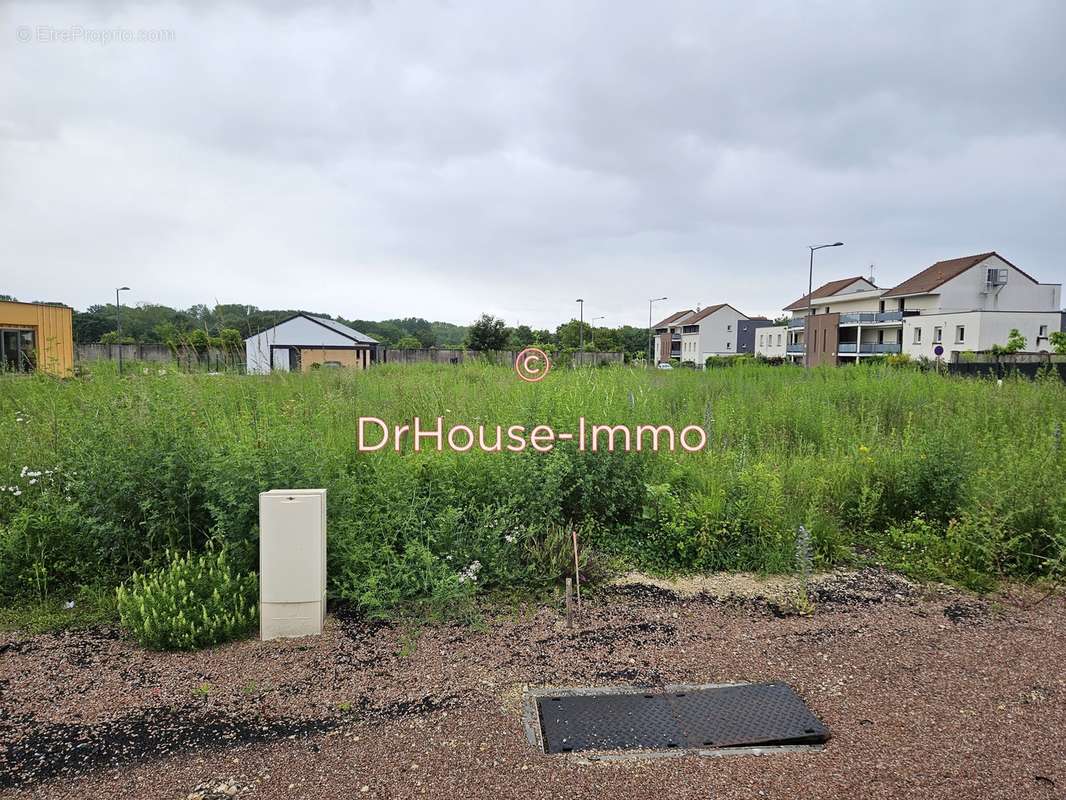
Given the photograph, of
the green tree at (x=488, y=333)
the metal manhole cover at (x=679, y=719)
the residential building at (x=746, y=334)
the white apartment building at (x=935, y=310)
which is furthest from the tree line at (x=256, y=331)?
the white apartment building at (x=935, y=310)

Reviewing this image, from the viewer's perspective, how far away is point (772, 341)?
→ 2968 inches

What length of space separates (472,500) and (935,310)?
61.7m

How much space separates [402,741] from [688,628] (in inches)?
65.1

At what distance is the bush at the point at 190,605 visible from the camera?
3180mm

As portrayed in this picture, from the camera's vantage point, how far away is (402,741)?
2.38 m

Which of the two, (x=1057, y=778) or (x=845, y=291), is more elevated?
(x=845, y=291)

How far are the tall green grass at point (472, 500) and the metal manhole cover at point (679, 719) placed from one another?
1.17 m

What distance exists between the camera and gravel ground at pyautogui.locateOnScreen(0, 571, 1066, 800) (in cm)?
216

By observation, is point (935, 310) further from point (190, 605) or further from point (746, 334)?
point (190, 605)

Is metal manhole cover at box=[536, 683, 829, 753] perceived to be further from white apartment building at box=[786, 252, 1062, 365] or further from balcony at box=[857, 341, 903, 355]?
balcony at box=[857, 341, 903, 355]

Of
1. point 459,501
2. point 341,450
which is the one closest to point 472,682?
point 459,501

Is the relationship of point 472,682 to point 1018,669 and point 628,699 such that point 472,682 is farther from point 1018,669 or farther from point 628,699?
point 1018,669

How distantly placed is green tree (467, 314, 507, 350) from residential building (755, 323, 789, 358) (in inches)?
1561

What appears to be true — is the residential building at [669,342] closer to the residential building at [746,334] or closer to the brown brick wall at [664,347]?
the brown brick wall at [664,347]
